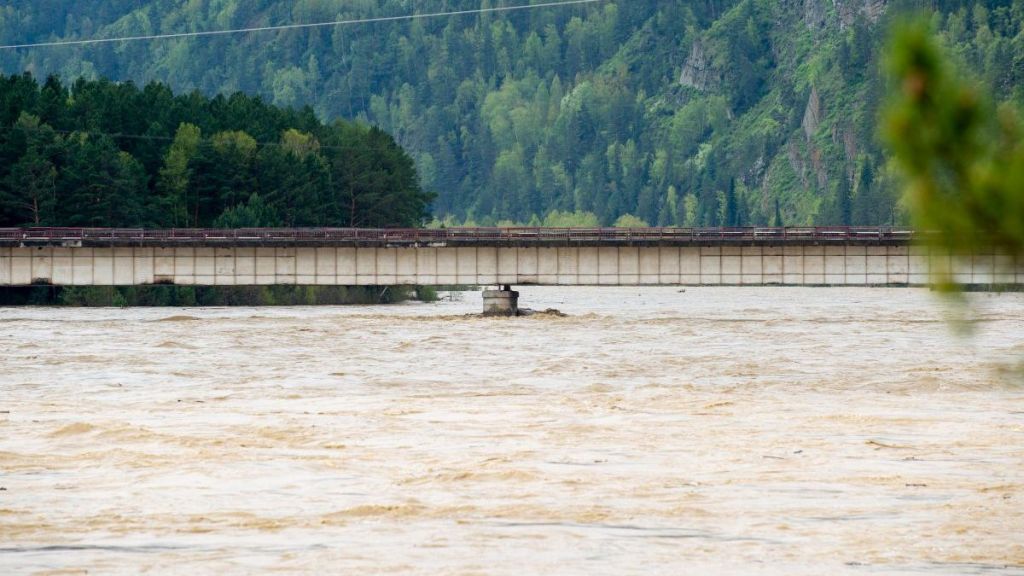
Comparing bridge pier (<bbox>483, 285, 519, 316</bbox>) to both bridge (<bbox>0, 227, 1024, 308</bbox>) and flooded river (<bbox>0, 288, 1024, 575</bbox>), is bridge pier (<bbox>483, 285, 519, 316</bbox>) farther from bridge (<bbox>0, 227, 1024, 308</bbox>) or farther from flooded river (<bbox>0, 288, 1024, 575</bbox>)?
flooded river (<bbox>0, 288, 1024, 575</bbox>)

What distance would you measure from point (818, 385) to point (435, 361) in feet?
58.7

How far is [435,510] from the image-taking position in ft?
92.2

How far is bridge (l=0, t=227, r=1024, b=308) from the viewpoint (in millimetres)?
107875

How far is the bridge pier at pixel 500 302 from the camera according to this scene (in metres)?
109

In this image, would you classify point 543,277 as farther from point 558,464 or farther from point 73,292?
point 558,464

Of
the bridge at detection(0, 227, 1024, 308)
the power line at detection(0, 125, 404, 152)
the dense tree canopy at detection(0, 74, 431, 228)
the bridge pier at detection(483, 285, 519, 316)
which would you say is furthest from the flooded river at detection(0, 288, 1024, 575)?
the power line at detection(0, 125, 404, 152)

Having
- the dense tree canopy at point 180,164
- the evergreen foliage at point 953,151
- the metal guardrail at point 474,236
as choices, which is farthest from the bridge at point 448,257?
the evergreen foliage at point 953,151

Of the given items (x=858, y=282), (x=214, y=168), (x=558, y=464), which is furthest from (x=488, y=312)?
(x=558, y=464)

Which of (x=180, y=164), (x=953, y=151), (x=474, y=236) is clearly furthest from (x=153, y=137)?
(x=953, y=151)

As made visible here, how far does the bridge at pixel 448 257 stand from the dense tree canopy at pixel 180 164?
23071mm

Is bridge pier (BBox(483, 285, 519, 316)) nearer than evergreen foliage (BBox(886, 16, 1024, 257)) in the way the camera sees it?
No

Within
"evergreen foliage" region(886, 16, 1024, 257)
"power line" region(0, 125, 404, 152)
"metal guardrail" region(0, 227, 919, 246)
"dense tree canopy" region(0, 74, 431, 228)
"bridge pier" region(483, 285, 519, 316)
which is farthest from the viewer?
"power line" region(0, 125, 404, 152)

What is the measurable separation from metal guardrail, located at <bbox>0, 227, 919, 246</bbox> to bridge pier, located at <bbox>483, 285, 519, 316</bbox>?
10.9 feet

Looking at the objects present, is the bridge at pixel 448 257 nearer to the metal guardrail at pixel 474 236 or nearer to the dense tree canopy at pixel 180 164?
the metal guardrail at pixel 474 236
